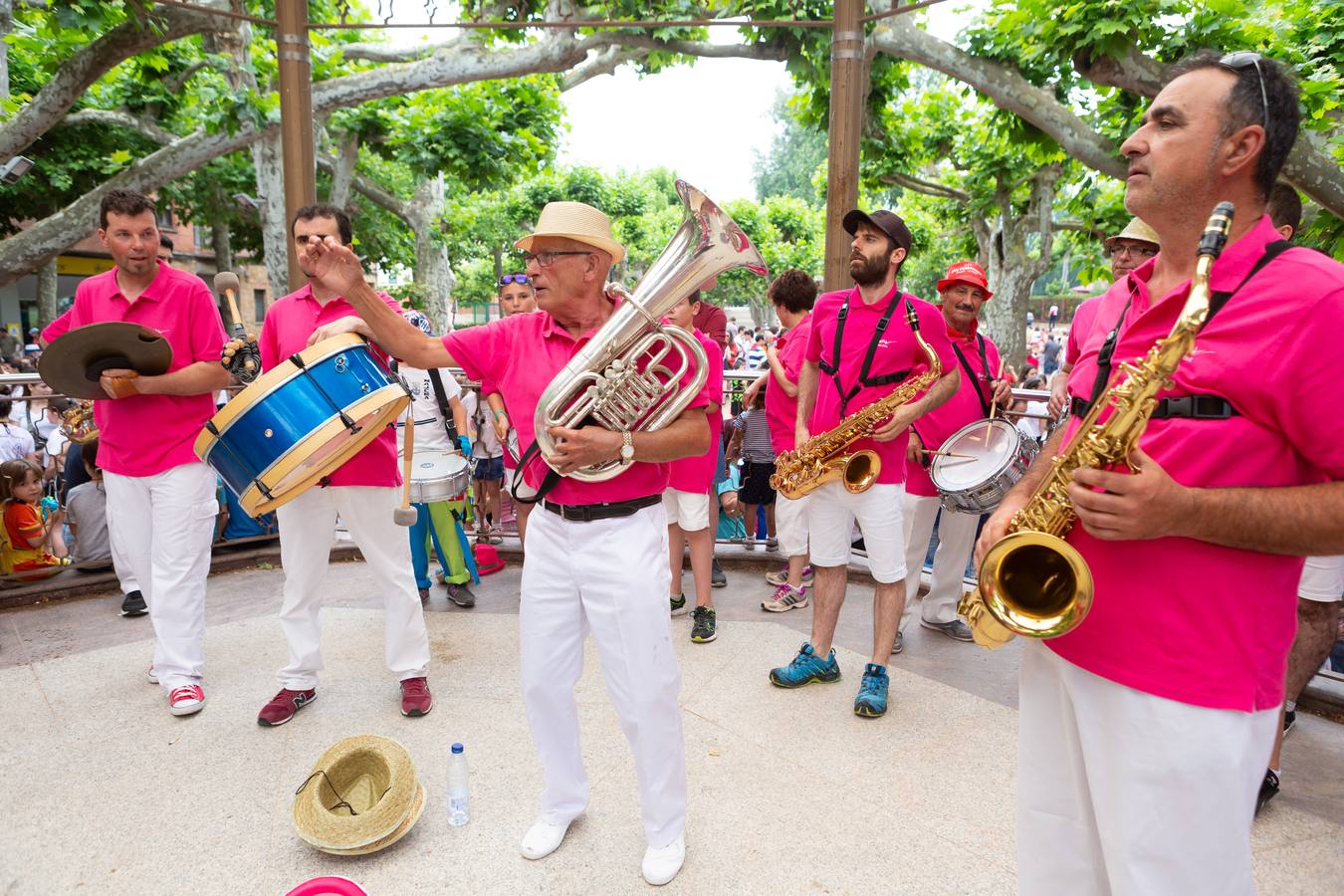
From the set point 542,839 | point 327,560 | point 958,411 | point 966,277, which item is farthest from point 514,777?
point 966,277

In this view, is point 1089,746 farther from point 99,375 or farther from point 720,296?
point 720,296

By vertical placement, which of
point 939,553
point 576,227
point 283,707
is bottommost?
point 283,707

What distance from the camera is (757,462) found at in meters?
6.49

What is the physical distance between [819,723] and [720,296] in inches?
1763

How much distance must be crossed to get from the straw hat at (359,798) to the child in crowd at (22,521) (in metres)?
4.25

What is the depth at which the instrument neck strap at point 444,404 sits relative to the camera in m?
4.48

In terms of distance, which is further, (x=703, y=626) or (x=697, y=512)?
(x=697, y=512)

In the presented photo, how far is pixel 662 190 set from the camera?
65.8m

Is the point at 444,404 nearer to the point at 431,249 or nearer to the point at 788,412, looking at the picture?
the point at 788,412

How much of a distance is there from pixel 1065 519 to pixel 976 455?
271 cm

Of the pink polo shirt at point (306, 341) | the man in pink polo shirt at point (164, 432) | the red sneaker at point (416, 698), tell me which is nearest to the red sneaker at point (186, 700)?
the man in pink polo shirt at point (164, 432)

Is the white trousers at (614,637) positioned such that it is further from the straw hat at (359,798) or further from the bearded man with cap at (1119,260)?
the bearded man with cap at (1119,260)

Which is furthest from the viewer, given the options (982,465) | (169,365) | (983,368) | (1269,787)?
(983,368)

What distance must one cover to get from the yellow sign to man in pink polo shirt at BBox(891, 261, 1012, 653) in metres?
33.5
